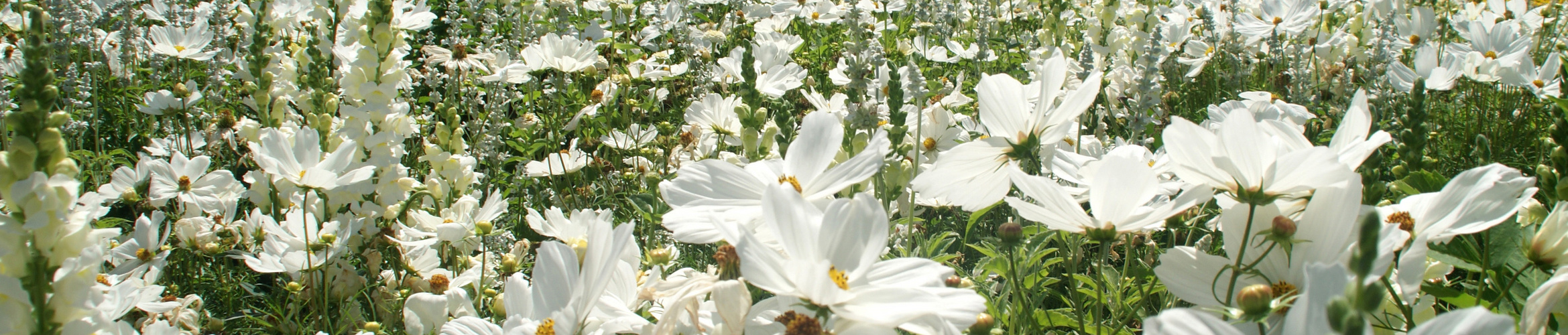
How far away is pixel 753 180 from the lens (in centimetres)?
86

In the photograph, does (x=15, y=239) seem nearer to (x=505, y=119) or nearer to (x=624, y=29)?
(x=505, y=119)

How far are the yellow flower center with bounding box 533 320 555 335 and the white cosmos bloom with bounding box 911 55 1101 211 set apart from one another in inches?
16.2

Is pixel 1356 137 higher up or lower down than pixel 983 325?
higher up

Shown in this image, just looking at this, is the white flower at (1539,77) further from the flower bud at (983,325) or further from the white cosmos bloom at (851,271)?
the white cosmos bloom at (851,271)

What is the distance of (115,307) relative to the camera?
1051mm

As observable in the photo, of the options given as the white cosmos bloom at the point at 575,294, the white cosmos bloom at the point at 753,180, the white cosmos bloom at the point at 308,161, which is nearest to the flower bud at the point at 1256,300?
the white cosmos bloom at the point at 753,180

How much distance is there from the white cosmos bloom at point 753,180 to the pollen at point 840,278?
0.41ft

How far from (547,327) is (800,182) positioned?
28 centimetres

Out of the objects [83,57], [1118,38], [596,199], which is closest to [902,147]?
[596,199]

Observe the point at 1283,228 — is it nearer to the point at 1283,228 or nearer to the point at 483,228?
the point at 1283,228

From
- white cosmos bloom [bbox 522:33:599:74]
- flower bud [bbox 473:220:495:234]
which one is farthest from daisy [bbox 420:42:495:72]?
flower bud [bbox 473:220:495:234]

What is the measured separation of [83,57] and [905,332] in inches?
177

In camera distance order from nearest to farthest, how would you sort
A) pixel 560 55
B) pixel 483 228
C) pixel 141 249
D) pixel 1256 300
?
pixel 1256 300, pixel 483 228, pixel 141 249, pixel 560 55

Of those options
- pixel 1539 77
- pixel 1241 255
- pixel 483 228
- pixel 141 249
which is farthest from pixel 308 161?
pixel 1539 77
